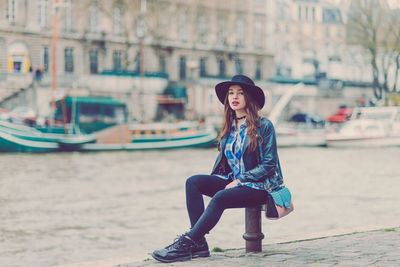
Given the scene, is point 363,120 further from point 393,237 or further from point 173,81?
point 393,237

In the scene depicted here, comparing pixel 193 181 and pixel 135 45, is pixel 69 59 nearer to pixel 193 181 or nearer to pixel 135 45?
pixel 135 45

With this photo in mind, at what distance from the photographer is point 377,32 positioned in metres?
42.7

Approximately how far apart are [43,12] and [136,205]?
3689 cm

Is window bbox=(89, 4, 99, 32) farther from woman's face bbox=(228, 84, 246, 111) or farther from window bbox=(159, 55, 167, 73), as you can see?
woman's face bbox=(228, 84, 246, 111)

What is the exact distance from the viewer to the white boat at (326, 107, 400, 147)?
3647cm

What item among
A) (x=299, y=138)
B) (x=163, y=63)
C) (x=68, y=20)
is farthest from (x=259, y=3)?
(x=299, y=138)

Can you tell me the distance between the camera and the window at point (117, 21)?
51.2 meters

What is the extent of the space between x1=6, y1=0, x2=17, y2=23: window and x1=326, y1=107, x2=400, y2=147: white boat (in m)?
24.2

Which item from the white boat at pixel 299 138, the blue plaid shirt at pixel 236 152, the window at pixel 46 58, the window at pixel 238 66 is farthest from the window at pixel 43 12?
the blue plaid shirt at pixel 236 152

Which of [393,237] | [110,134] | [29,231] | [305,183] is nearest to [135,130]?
[110,134]

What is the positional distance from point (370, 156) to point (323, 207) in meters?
18.0

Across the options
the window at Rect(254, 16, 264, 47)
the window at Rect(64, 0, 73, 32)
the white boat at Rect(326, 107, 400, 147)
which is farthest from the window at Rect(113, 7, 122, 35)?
the white boat at Rect(326, 107, 400, 147)

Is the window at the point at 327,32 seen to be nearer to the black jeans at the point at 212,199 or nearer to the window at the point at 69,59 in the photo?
the window at the point at 69,59

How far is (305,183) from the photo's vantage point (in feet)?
61.3
